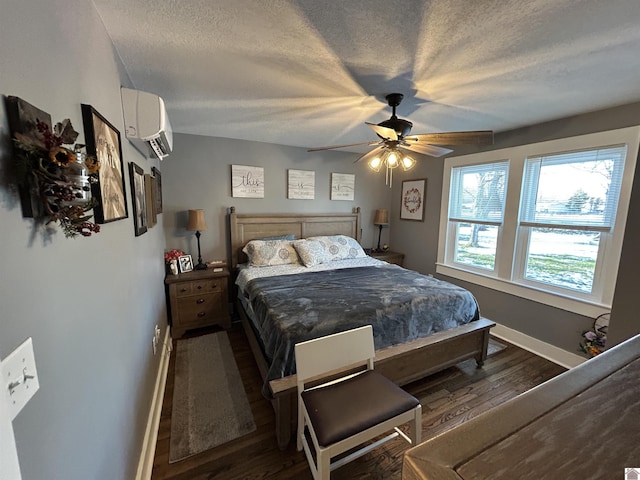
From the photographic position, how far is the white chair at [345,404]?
4.17 ft

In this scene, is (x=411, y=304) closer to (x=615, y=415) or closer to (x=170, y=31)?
(x=615, y=415)

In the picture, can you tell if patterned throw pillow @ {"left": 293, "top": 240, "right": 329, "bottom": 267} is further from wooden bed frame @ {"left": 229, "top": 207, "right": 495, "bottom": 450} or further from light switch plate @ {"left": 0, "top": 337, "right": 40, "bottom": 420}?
light switch plate @ {"left": 0, "top": 337, "right": 40, "bottom": 420}

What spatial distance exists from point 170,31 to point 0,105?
1.14 meters

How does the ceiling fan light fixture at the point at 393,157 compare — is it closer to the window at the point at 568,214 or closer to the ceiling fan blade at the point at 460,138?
the ceiling fan blade at the point at 460,138

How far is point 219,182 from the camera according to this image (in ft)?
11.1

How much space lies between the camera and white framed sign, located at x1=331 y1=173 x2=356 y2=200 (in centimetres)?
415

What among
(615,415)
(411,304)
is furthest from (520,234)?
(615,415)

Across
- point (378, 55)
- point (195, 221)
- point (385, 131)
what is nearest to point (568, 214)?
point (385, 131)

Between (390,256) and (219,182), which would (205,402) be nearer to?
(219,182)

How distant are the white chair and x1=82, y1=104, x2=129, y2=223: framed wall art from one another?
1103 mm

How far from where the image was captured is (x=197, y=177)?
3268mm

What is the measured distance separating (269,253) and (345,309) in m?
1.55

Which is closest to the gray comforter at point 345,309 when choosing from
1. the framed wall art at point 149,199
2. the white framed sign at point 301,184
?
the framed wall art at point 149,199

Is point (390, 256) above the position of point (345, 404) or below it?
above
